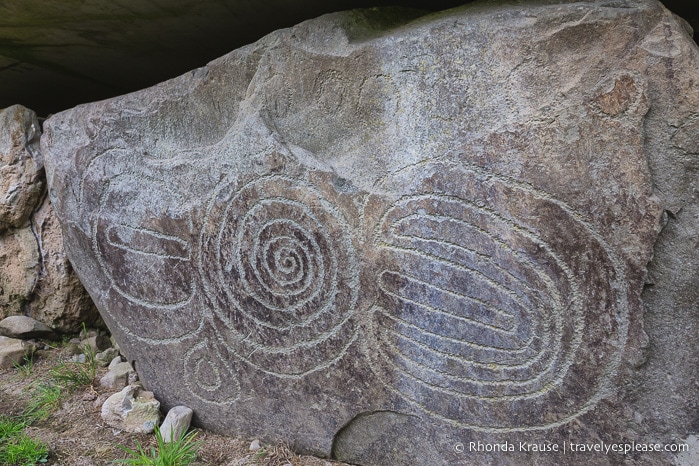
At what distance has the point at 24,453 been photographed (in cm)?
179

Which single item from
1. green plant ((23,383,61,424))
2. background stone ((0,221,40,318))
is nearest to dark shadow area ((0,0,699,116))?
background stone ((0,221,40,318))

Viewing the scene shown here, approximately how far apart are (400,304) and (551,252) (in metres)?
0.41

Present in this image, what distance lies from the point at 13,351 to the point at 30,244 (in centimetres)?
44

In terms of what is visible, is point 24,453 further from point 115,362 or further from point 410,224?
point 410,224

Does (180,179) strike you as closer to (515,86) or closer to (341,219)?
(341,219)

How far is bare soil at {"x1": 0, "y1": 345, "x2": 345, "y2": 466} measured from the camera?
174 cm

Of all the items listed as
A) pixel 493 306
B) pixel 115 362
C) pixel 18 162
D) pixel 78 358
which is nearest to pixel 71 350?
pixel 78 358

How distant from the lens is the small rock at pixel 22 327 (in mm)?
2391

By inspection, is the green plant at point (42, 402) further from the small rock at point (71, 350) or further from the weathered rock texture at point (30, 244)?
the weathered rock texture at point (30, 244)

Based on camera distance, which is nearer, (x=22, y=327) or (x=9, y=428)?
(x=9, y=428)

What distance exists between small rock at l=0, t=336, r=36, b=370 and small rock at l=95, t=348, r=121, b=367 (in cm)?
32

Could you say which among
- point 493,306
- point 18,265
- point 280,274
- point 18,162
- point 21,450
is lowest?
point 21,450

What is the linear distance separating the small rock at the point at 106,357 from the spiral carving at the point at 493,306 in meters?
1.27

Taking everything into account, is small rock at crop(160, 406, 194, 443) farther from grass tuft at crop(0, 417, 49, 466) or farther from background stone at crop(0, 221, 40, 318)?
background stone at crop(0, 221, 40, 318)
